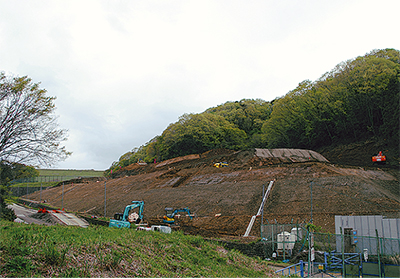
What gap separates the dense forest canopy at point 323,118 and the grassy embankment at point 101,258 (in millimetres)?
51294

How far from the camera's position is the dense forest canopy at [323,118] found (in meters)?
52.5

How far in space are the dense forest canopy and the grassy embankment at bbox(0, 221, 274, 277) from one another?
5129cm

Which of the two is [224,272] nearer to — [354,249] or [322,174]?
[354,249]

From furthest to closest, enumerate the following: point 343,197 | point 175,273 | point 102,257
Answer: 1. point 343,197
2. point 175,273
3. point 102,257

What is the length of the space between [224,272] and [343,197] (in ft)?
69.1

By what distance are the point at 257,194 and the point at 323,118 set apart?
1539 inches

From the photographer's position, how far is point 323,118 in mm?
64875

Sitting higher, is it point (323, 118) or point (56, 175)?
point (323, 118)

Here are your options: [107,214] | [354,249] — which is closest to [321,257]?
[354,249]

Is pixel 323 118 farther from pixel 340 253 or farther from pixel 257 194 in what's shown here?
pixel 340 253

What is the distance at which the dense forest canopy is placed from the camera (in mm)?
52497

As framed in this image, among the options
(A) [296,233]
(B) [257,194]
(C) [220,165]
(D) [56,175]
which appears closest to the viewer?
(A) [296,233]

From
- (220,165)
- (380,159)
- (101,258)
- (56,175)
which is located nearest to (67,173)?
(56,175)

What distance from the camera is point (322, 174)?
36.2 meters
